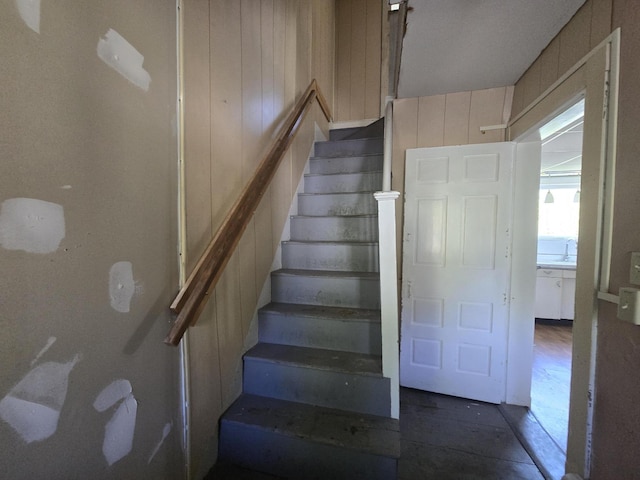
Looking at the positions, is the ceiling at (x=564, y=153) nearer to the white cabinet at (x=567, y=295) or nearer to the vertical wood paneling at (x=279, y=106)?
the white cabinet at (x=567, y=295)

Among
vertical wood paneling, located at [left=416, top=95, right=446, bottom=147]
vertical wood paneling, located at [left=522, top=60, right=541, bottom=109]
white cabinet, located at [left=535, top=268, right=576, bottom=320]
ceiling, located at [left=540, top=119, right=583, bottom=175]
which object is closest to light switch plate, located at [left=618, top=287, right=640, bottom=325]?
vertical wood paneling, located at [left=522, top=60, right=541, bottom=109]

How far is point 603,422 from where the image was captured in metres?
1.09

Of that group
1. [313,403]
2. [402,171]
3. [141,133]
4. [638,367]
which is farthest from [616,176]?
[141,133]

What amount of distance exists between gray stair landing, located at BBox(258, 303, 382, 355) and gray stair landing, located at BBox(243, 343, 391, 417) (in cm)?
6

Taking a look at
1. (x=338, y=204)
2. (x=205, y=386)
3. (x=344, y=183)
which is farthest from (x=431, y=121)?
(x=205, y=386)

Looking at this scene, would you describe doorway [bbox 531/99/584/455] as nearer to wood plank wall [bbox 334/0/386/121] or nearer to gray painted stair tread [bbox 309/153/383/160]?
gray painted stair tread [bbox 309/153/383/160]

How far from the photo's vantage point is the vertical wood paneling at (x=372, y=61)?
3254mm

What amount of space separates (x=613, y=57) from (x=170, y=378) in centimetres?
220

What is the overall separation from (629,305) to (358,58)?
11.8 feet

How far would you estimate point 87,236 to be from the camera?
700mm

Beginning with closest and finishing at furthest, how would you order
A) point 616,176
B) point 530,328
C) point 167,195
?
point 167,195 < point 616,176 < point 530,328

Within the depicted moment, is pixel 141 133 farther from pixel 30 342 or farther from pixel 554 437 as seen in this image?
pixel 554 437

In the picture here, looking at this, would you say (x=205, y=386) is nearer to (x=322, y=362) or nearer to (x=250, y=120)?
(x=322, y=362)

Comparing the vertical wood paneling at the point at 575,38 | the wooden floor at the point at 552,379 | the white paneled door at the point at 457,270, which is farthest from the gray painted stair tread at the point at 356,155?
the wooden floor at the point at 552,379
